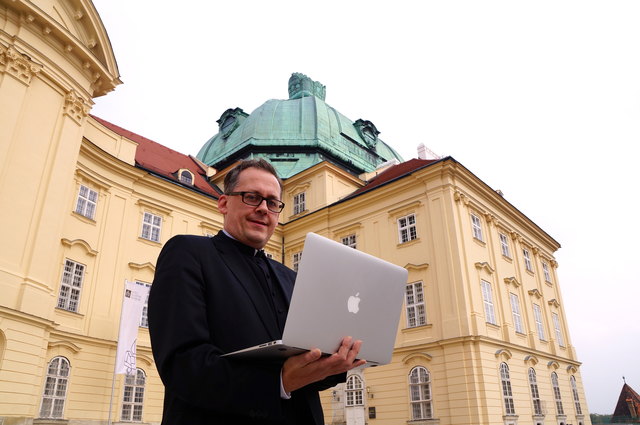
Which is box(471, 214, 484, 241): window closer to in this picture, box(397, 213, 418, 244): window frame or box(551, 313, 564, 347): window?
box(397, 213, 418, 244): window frame

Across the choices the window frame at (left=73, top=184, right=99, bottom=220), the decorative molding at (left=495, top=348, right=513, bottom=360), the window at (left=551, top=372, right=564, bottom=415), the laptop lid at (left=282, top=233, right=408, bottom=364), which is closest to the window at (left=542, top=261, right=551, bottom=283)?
the window at (left=551, top=372, right=564, bottom=415)

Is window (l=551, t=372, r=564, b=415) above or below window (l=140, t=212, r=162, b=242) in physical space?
below

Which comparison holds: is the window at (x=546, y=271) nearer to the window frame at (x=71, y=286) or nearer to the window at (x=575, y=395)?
the window at (x=575, y=395)

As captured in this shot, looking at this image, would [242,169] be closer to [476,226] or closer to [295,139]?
[476,226]

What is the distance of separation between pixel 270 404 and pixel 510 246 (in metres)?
23.0

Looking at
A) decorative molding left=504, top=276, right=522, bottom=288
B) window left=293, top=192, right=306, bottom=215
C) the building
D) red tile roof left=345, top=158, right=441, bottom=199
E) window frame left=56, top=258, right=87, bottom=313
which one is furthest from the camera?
window left=293, top=192, right=306, bottom=215

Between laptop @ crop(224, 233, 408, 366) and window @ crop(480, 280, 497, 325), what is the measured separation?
58.0 ft

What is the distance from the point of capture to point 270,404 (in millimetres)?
1956

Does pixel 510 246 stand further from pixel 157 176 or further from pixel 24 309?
pixel 24 309

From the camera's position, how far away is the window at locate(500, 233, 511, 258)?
2221 cm

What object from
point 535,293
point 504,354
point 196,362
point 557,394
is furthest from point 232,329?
point 535,293

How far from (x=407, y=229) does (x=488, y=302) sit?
445 centimetres

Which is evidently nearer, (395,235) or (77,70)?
(77,70)


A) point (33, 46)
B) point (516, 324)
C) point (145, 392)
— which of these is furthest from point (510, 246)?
point (33, 46)
